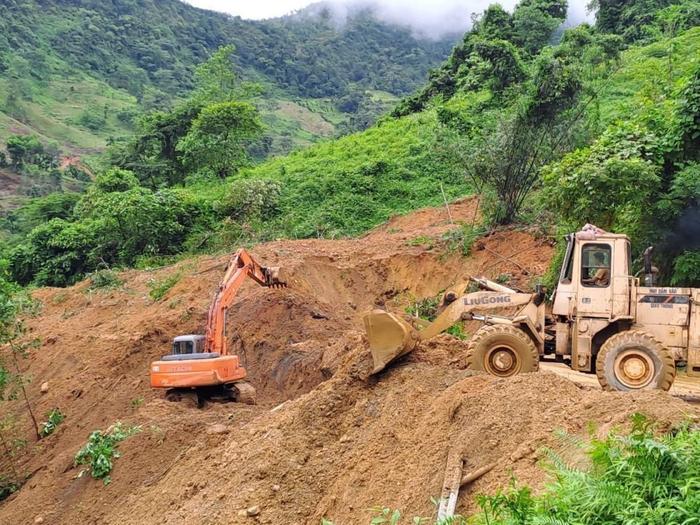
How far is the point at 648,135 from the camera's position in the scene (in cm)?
1402

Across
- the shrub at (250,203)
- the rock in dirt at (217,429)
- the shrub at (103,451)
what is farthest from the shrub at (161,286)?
the rock in dirt at (217,429)

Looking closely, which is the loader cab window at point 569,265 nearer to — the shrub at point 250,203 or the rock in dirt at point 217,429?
the rock in dirt at point 217,429

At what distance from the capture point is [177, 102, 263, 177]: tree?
37.8 m

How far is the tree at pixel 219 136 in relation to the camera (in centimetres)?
3778

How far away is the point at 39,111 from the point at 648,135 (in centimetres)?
7790

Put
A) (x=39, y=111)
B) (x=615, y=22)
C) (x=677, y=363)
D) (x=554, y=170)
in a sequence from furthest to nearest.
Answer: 1. (x=39, y=111)
2. (x=615, y=22)
3. (x=554, y=170)
4. (x=677, y=363)

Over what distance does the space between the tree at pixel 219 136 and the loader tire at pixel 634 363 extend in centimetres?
3112

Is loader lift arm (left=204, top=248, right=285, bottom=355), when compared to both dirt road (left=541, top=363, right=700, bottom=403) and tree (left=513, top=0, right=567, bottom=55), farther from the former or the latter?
tree (left=513, top=0, right=567, bottom=55)

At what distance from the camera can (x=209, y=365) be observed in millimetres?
11500

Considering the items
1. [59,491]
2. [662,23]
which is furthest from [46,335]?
[662,23]

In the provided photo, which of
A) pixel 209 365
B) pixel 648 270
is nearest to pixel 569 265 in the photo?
pixel 648 270

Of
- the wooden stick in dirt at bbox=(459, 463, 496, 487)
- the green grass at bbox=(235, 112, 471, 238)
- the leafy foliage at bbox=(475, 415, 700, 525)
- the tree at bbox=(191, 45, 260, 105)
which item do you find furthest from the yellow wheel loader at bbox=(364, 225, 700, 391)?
the tree at bbox=(191, 45, 260, 105)

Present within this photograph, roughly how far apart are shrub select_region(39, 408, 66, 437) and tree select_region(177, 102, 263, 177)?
25210 mm

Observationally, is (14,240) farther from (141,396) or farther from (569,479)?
(569,479)
